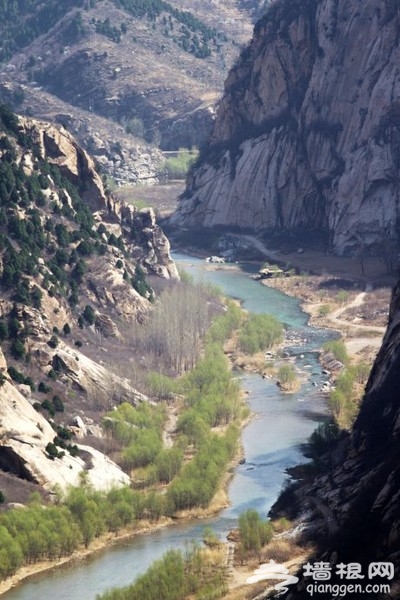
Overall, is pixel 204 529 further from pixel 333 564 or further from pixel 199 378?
pixel 199 378

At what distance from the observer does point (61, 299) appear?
152m

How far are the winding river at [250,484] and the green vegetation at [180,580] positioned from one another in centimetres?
367

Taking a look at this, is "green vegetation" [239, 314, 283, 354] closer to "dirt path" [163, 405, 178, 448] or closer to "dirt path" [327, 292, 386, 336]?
"dirt path" [327, 292, 386, 336]

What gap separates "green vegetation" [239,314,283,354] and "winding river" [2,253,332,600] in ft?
7.10

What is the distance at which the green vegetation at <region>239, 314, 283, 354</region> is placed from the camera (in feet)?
554

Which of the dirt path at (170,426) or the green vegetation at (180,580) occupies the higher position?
the green vegetation at (180,580)

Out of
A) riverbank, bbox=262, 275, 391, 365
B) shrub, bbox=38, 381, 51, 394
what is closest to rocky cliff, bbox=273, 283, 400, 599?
shrub, bbox=38, 381, 51, 394

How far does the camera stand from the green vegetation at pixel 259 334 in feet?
554

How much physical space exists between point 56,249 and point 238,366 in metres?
20.9

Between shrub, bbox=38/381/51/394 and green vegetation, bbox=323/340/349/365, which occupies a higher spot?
shrub, bbox=38/381/51/394

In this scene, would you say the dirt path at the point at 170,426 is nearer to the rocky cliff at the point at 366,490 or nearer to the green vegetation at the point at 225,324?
the rocky cliff at the point at 366,490

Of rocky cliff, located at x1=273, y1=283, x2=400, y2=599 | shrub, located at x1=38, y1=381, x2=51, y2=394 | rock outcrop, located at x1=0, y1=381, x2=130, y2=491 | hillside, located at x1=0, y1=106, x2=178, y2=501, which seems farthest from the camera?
shrub, located at x1=38, y1=381, x2=51, y2=394

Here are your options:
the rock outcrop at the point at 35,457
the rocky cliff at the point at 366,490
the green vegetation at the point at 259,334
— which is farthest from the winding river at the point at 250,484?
the rock outcrop at the point at 35,457

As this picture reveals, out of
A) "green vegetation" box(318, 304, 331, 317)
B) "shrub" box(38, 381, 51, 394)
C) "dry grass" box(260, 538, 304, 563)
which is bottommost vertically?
"green vegetation" box(318, 304, 331, 317)
